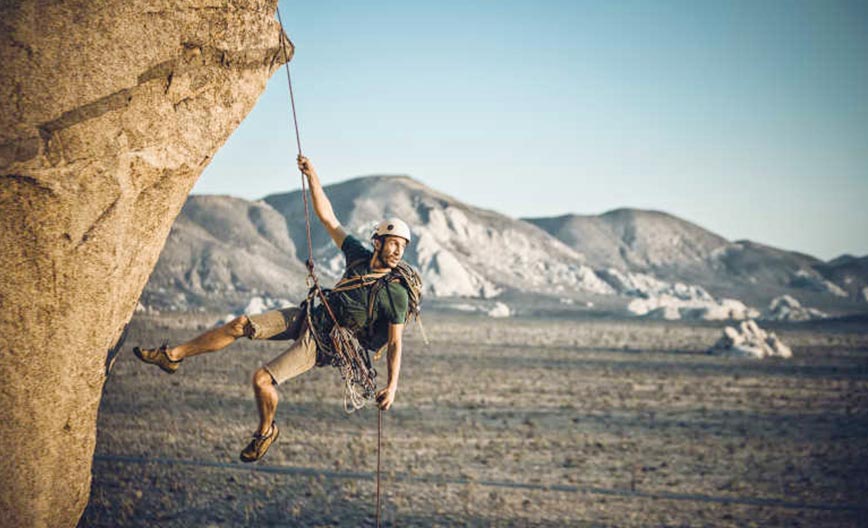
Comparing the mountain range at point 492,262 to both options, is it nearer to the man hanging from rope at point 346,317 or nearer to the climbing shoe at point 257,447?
the man hanging from rope at point 346,317

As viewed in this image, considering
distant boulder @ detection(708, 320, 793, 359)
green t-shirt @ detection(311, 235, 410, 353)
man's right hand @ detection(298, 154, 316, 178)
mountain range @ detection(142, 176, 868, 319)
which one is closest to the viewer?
man's right hand @ detection(298, 154, 316, 178)

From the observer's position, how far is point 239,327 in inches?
241

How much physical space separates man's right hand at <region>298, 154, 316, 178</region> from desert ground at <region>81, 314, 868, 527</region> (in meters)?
8.50

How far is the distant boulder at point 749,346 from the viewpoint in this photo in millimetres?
42562

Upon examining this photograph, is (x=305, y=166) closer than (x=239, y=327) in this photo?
No

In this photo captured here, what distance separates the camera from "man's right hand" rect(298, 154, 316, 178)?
6.35 metres

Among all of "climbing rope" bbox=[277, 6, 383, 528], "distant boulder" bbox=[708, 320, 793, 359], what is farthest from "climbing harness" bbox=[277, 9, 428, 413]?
"distant boulder" bbox=[708, 320, 793, 359]

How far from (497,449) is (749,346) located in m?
30.3

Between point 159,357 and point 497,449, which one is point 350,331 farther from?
point 497,449

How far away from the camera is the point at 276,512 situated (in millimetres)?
13414

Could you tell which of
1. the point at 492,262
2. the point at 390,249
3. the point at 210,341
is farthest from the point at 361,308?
the point at 492,262

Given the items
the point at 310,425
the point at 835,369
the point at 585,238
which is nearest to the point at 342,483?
the point at 310,425

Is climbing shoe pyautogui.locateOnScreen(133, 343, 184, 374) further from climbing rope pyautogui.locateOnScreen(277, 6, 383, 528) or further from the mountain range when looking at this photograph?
the mountain range

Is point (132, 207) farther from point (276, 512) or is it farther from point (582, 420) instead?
point (582, 420)
